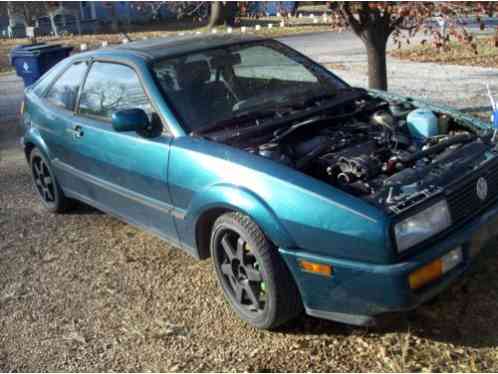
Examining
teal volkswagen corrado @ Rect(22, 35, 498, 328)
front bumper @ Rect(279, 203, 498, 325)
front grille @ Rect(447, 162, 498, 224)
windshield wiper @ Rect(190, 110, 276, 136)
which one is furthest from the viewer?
windshield wiper @ Rect(190, 110, 276, 136)

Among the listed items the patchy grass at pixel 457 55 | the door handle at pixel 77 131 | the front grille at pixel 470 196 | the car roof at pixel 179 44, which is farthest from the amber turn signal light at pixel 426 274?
the patchy grass at pixel 457 55

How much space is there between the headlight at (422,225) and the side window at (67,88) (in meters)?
3.04

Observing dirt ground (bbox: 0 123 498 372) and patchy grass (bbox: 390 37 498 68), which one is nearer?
dirt ground (bbox: 0 123 498 372)

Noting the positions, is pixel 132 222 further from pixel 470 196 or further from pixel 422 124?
pixel 470 196

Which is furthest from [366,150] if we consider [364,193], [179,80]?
[179,80]

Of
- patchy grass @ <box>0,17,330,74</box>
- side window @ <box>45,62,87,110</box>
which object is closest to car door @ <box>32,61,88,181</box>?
side window @ <box>45,62,87,110</box>

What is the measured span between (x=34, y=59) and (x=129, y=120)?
6.72m

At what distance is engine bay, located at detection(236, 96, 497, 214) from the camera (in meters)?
2.98

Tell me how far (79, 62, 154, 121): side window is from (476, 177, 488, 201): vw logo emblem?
6.83 ft

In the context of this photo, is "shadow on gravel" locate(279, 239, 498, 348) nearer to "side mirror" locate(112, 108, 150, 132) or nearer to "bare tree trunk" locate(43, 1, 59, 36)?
"side mirror" locate(112, 108, 150, 132)

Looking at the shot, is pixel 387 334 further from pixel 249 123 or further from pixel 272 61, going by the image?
pixel 272 61

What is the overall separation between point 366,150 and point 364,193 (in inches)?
21.7

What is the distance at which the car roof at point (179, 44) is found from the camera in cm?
412

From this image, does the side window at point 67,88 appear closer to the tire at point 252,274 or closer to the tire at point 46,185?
the tire at point 46,185
